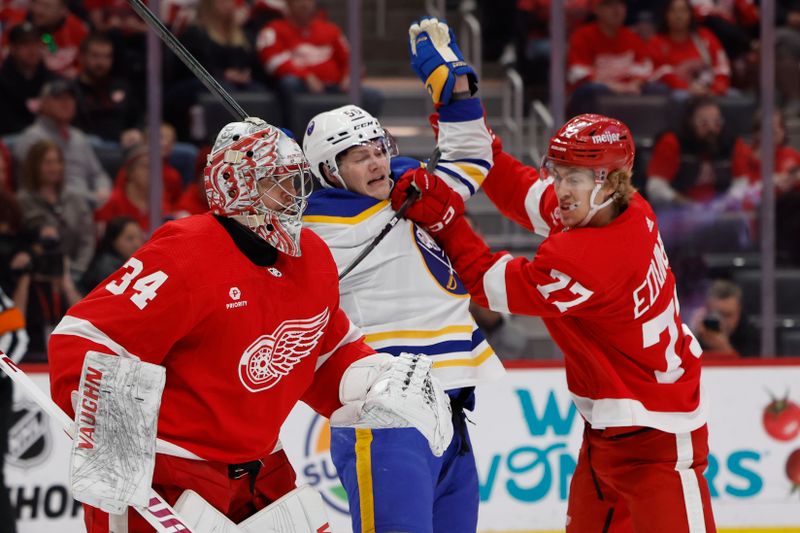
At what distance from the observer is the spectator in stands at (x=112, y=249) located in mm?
5102

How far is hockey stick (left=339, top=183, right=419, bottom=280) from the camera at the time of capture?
10.1ft

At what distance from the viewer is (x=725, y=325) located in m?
5.40

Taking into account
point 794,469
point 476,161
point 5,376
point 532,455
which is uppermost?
point 476,161

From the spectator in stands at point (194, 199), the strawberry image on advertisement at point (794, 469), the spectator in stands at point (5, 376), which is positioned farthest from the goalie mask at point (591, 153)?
the spectator in stands at point (194, 199)

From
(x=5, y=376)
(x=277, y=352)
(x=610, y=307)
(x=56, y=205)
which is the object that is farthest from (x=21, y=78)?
(x=277, y=352)

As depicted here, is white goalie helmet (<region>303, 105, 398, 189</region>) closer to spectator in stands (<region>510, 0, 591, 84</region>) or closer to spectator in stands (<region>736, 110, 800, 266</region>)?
spectator in stands (<region>510, 0, 591, 84</region>)

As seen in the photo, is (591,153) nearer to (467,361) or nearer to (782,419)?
(467,361)

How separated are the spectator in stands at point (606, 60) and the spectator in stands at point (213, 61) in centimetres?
132

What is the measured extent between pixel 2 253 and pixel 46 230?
7.5 inches

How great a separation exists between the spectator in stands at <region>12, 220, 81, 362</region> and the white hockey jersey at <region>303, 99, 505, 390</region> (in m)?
2.13

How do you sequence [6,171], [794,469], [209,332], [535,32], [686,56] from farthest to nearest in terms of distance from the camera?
[686,56]
[535,32]
[6,171]
[794,469]
[209,332]

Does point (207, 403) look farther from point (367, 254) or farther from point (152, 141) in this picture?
point (152, 141)

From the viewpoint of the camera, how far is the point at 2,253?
509cm

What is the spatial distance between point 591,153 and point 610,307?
0.36 m
